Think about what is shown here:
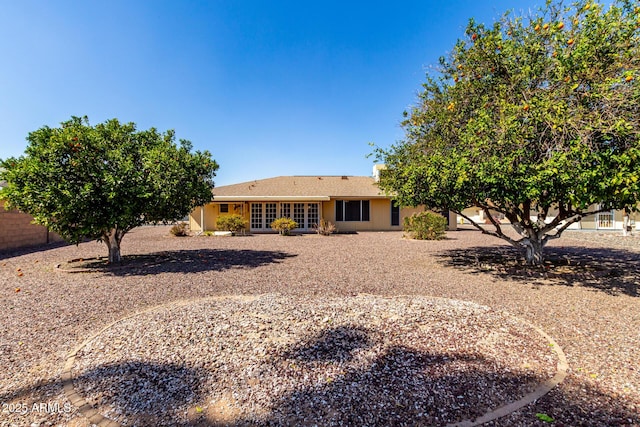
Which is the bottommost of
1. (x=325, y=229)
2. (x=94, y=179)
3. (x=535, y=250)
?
(x=535, y=250)

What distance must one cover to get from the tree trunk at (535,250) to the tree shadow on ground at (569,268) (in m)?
0.22

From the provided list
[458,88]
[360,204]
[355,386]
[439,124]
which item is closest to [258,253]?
[439,124]

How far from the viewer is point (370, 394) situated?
9.15 ft

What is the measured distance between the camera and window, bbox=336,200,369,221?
21.5 meters

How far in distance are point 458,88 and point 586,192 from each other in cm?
385

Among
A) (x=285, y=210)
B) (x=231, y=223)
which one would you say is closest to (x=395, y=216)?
(x=285, y=210)

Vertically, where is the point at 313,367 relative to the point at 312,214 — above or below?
below

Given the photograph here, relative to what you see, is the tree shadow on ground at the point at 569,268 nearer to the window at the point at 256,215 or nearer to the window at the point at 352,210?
the window at the point at 352,210

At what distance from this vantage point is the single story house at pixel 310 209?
20.9 m

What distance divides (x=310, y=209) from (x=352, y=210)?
2.92m

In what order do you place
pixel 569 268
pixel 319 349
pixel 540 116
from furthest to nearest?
pixel 569 268
pixel 540 116
pixel 319 349

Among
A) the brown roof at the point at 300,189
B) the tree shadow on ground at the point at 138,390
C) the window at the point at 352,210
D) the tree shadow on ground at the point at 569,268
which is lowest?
the tree shadow on ground at the point at 138,390

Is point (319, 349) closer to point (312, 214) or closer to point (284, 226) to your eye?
point (284, 226)

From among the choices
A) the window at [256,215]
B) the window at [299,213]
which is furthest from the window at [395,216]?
the window at [256,215]
